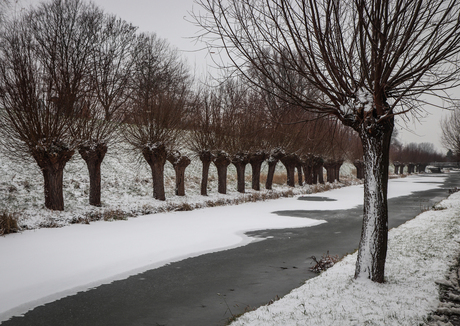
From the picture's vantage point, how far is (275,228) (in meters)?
12.2

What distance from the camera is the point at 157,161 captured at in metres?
17.0

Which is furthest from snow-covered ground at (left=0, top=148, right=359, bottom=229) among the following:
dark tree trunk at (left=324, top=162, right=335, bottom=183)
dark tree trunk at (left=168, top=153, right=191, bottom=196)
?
dark tree trunk at (left=324, top=162, right=335, bottom=183)

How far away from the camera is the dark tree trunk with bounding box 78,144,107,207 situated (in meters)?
14.0

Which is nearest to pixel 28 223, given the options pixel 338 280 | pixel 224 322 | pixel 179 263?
pixel 179 263

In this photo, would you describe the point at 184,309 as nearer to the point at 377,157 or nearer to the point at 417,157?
the point at 377,157

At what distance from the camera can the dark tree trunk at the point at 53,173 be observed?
1214 centimetres

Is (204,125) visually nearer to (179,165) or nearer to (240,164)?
Result: (179,165)

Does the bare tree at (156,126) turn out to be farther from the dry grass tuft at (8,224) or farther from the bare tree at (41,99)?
the dry grass tuft at (8,224)

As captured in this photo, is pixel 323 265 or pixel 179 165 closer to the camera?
pixel 323 265

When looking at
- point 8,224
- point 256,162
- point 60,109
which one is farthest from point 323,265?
point 256,162

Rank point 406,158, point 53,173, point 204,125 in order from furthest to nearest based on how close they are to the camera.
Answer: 1. point 406,158
2. point 204,125
3. point 53,173

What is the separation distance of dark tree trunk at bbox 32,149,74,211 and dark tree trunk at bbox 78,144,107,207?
4.59ft

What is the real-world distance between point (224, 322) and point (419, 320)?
8.19ft

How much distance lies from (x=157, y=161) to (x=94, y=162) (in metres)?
3.36
